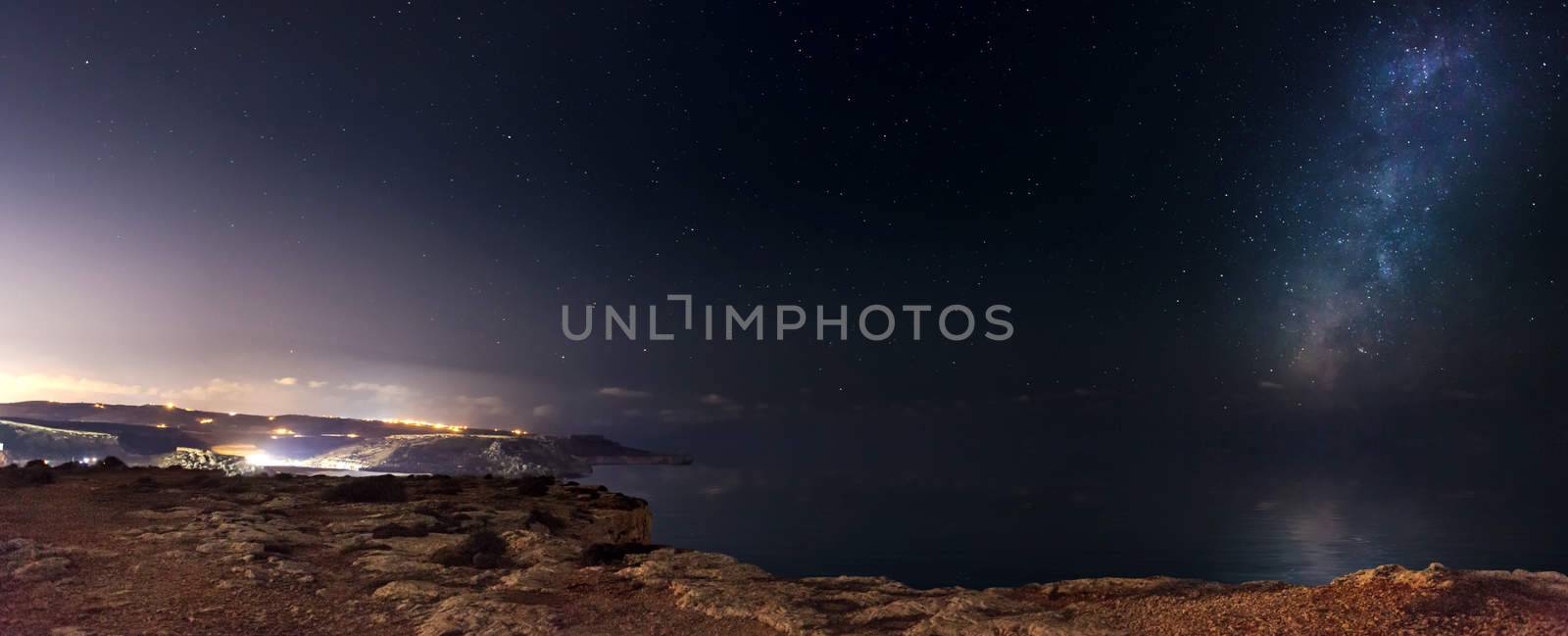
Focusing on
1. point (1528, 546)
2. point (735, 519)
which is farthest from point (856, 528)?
point (1528, 546)

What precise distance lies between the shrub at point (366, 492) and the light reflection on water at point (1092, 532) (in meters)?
34.9

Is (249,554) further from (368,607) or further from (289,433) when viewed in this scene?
(289,433)

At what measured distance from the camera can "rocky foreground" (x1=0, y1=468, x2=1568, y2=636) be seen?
10.5 meters

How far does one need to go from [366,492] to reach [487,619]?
1516 cm

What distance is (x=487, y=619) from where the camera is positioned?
11.1m

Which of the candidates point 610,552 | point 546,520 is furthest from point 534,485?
point 610,552

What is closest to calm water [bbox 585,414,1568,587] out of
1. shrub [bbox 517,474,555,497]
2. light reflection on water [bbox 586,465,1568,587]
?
light reflection on water [bbox 586,465,1568,587]

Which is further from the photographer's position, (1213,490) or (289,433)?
(289,433)

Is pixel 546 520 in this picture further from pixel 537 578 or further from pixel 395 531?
pixel 537 578

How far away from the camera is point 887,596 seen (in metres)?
12.7

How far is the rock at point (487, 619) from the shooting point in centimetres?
1072

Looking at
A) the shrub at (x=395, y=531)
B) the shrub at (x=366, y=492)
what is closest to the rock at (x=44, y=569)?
the shrub at (x=395, y=531)

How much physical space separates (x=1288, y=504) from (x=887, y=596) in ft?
414

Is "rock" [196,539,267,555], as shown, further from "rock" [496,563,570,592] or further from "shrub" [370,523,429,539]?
"rock" [496,563,570,592]
